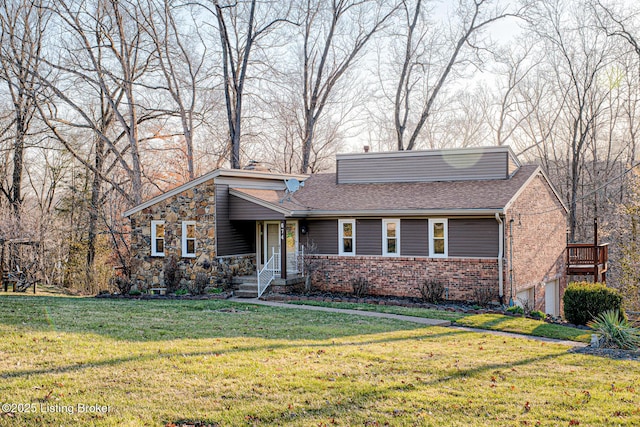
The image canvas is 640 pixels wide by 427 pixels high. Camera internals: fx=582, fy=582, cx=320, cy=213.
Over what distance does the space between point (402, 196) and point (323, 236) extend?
319 centimetres

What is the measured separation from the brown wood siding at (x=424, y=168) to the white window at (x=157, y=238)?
7485mm

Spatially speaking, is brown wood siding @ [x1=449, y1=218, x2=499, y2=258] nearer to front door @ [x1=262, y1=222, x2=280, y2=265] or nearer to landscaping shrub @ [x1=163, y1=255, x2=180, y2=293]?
front door @ [x1=262, y1=222, x2=280, y2=265]

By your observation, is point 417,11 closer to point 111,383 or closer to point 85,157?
point 85,157

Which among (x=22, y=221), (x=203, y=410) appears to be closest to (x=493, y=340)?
(x=203, y=410)

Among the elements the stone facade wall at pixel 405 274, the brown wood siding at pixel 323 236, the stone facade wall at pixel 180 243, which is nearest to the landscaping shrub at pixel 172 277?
the stone facade wall at pixel 180 243

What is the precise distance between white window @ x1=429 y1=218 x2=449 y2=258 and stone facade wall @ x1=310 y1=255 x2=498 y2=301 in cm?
27

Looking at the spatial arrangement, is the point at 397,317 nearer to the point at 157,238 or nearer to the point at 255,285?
the point at 255,285

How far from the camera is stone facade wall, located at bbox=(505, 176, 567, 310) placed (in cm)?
1917

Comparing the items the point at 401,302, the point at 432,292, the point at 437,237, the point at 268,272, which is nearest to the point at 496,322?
the point at 401,302

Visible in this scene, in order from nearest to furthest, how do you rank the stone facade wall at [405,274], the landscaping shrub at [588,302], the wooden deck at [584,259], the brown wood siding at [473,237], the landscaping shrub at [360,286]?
the landscaping shrub at [588,302]
the brown wood siding at [473,237]
the stone facade wall at [405,274]
the landscaping shrub at [360,286]
the wooden deck at [584,259]

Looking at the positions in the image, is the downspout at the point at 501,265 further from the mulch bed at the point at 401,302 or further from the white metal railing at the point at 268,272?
the white metal railing at the point at 268,272

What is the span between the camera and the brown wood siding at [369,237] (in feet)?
66.3

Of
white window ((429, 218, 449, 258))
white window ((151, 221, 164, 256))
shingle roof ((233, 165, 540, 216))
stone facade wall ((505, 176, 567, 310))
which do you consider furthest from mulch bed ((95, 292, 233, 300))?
stone facade wall ((505, 176, 567, 310))

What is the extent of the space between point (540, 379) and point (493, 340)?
375 centimetres
